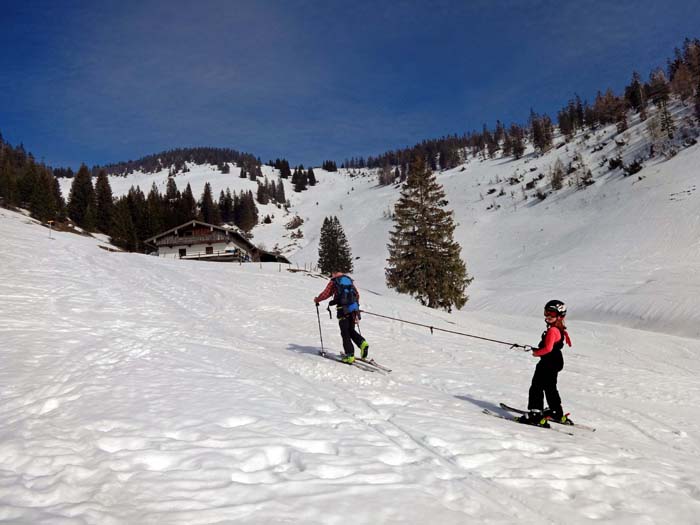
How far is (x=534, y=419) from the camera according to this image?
22.8ft

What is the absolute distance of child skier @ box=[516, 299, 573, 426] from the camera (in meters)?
6.97

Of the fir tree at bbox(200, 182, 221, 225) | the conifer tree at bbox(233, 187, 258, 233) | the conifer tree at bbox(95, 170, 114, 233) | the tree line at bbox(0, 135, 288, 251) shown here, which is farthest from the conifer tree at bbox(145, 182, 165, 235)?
the conifer tree at bbox(233, 187, 258, 233)

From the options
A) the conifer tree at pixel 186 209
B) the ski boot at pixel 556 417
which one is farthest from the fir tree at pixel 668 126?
the conifer tree at pixel 186 209

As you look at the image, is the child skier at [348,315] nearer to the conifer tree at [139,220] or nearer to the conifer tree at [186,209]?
the conifer tree at [139,220]

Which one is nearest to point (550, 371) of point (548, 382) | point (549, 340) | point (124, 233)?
point (548, 382)

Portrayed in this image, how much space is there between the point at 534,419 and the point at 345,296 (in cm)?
534

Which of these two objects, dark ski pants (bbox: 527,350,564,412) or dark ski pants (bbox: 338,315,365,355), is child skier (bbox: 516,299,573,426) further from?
dark ski pants (bbox: 338,315,365,355)

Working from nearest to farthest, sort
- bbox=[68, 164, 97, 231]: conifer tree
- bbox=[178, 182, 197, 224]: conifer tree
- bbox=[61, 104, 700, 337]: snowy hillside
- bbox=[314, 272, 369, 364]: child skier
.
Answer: bbox=[314, 272, 369, 364]: child skier → bbox=[61, 104, 700, 337]: snowy hillside → bbox=[68, 164, 97, 231]: conifer tree → bbox=[178, 182, 197, 224]: conifer tree

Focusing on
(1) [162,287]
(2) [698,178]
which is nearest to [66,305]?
(1) [162,287]

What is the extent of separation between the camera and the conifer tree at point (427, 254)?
1246 inches

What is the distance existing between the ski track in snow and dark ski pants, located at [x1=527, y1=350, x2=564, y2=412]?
2.40 feet

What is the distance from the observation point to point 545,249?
169 feet

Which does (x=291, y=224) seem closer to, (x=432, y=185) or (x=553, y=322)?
(x=432, y=185)

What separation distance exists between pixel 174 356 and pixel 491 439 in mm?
7461
